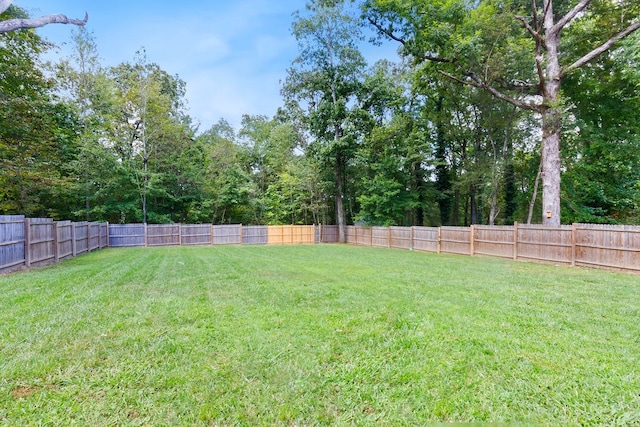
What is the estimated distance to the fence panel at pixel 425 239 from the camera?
1301 centimetres

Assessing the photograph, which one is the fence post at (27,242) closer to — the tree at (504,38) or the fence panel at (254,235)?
the fence panel at (254,235)

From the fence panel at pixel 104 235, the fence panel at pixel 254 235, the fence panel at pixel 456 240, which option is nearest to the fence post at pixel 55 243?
the fence panel at pixel 104 235

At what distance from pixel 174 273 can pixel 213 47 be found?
26.0ft

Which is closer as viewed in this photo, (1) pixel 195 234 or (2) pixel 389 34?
(2) pixel 389 34

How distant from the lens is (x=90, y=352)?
2.62m

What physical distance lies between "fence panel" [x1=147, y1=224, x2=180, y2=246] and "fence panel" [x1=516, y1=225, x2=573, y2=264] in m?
16.2

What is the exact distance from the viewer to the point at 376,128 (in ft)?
64.6

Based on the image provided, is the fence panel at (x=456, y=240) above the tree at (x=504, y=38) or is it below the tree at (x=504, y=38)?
below

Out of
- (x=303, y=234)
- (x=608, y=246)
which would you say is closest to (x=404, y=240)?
(x=303, y=234)

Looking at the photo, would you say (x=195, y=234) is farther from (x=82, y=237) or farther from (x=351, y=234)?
(x=351, y=234)

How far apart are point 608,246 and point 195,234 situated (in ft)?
57.6

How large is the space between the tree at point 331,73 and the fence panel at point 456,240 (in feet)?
29.2

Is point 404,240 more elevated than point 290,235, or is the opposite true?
point 404,240

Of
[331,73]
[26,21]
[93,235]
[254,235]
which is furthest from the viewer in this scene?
[331,73]
